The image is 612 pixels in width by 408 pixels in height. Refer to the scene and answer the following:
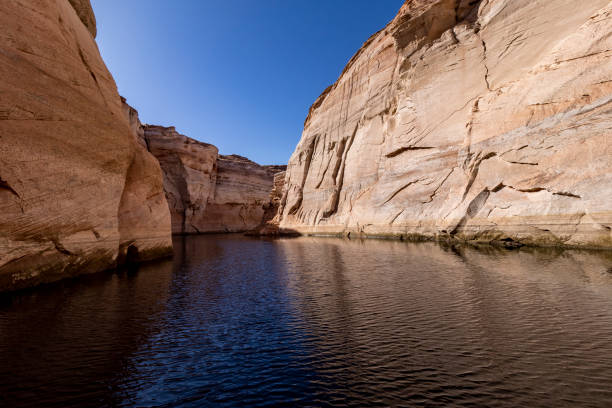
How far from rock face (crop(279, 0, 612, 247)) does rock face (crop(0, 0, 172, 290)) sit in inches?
676

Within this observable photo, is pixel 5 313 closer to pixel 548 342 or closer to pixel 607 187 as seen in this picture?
pixel 548 342

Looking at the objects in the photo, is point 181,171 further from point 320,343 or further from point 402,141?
point 320,343

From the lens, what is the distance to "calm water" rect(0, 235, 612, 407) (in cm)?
311

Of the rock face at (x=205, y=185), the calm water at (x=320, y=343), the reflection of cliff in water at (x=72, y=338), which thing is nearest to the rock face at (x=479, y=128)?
the calm water at (x=320, y=343)

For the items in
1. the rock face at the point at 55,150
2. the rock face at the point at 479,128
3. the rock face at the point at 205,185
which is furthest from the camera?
the rock face at the point at 205,185

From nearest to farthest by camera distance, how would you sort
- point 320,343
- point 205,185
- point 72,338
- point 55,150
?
point 320,343, point 72,338, point 55,150, point 205,185

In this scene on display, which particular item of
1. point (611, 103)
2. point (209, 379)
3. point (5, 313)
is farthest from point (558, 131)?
point (5, 313)

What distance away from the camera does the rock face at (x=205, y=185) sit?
1829 inches

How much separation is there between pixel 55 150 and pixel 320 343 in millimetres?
9146

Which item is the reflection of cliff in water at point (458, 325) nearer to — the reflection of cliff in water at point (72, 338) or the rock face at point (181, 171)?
the reflection of cliff in water at point (72, 338)

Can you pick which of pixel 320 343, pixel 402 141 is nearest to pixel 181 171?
pixel 402 141

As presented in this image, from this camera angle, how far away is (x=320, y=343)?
14.5 feet

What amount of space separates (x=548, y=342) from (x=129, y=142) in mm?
13793

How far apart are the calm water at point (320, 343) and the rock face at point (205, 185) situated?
41691 millimetres
